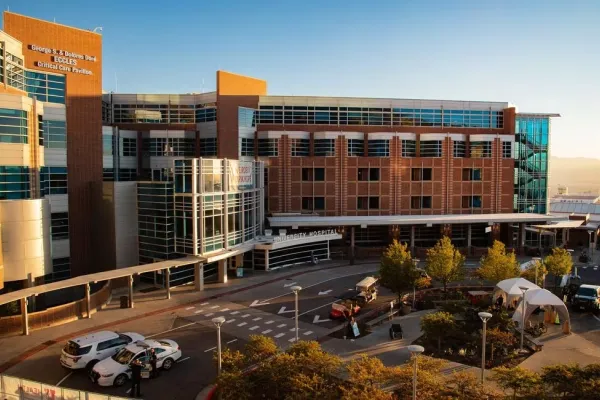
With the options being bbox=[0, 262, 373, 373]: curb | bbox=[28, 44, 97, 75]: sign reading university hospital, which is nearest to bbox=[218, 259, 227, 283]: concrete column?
bbox=[0, 262, 373, 373]: curb

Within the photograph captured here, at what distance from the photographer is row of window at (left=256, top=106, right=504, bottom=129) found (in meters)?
58.4

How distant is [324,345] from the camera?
24.9 metres

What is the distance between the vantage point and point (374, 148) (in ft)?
189

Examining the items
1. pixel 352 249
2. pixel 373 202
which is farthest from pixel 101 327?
pixel 373 202

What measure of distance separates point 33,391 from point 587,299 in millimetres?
31995

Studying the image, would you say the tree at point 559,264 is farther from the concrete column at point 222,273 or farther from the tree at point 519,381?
the concrete column at point 222,273

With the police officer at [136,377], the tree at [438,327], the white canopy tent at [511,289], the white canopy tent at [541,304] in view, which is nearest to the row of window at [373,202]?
the white canopy tent at [511,289]

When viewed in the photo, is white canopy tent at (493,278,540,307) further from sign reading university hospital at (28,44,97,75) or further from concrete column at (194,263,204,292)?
sign reading university hospital at (28,44,97,75)

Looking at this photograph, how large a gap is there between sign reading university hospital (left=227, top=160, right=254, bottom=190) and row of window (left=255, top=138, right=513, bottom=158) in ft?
40.2

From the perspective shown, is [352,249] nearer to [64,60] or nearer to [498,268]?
[498,268]

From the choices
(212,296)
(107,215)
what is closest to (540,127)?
(212,296)

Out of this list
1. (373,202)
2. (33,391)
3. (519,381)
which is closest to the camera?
(33,391)

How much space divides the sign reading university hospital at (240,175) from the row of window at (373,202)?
13509 mm

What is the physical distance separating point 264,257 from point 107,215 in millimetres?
14418
